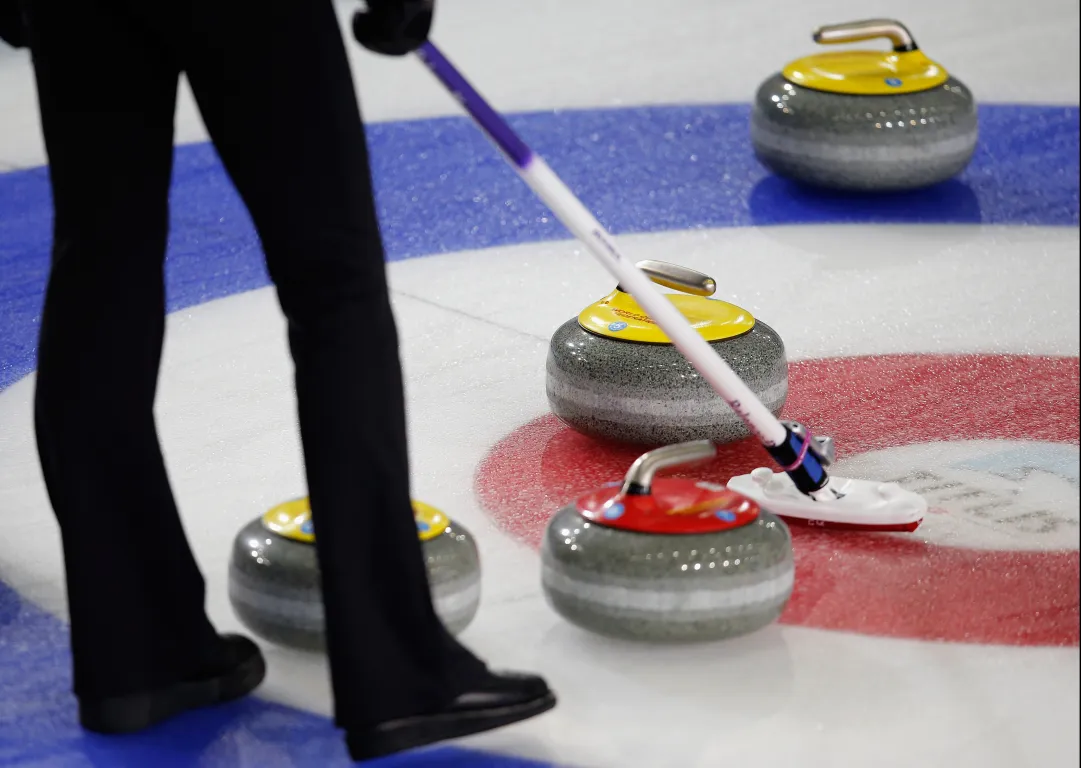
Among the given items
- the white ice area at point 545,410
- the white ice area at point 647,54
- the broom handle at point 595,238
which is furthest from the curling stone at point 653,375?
the white ice area at point 647,54

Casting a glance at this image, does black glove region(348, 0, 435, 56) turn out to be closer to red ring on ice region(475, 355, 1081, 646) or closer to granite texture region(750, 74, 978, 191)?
red ring on ice region(475, 355, 1081, 646)

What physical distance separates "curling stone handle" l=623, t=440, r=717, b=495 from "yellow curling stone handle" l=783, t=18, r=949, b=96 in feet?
6.76

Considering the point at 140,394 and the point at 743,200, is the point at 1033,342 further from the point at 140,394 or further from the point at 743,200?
the point at 140,394

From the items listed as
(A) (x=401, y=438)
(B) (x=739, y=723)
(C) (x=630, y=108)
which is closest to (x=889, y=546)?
(B) (x=739, y=723)

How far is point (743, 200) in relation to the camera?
4230mm

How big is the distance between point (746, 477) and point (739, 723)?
0.63m

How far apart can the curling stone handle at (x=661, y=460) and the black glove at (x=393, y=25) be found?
2.10ft

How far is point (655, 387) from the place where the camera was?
2.58m

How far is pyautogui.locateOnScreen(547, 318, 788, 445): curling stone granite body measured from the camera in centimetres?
258

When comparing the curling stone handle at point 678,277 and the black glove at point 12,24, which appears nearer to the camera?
the black glove at point 12,24

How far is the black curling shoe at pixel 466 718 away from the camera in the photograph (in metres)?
1.74

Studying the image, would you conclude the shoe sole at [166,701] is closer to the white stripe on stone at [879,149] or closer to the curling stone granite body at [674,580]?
the curling stone granite body at [674,580]

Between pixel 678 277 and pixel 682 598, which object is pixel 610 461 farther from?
pixel 682 598

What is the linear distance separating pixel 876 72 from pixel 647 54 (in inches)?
77.8
